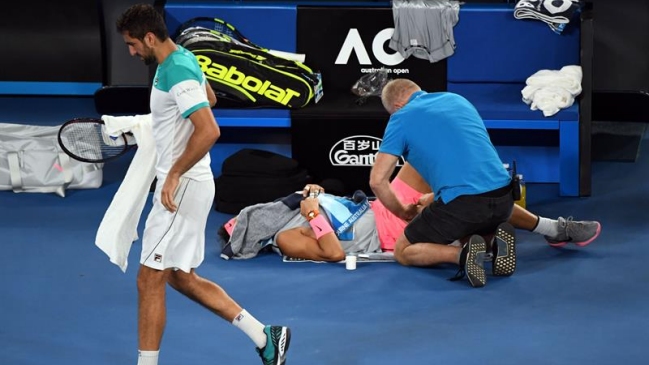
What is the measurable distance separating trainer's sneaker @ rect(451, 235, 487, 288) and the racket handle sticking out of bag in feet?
6.28

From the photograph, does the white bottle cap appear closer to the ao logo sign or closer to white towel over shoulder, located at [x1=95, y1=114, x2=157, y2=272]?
white towel over shoulder, located at [x1=95, y1=114, x2=157, y2=272]

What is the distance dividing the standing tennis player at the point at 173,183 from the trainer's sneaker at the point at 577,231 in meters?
2.61

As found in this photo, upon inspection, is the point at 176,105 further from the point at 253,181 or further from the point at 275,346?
the point at 253,181

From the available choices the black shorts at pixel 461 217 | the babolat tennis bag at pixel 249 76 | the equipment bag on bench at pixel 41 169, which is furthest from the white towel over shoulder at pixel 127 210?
the equipment bag on bench at pixel 41 169

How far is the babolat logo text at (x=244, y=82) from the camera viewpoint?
336 inches

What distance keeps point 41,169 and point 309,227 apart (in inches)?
95.6

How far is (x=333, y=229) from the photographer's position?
7.30 m

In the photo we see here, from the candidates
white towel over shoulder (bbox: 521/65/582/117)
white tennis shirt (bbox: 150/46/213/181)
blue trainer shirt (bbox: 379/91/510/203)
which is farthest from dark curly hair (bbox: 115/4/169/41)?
white towel over shoulder (bbox: 521/65/582/117)

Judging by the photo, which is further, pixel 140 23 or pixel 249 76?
pixel 249 76

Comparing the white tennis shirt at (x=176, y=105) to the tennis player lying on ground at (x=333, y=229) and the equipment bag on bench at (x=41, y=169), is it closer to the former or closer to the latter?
the tennis player lying on ground at (x=333, y=229)

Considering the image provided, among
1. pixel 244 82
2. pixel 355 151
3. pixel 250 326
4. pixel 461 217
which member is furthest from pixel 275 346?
pixel 244 82

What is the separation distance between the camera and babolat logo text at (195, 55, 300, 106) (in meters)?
8.52

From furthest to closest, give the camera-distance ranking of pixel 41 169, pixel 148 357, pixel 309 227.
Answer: pixel 41 169 < pixel 309 227 < pixel 148 357

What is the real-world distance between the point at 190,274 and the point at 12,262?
2258 mm
